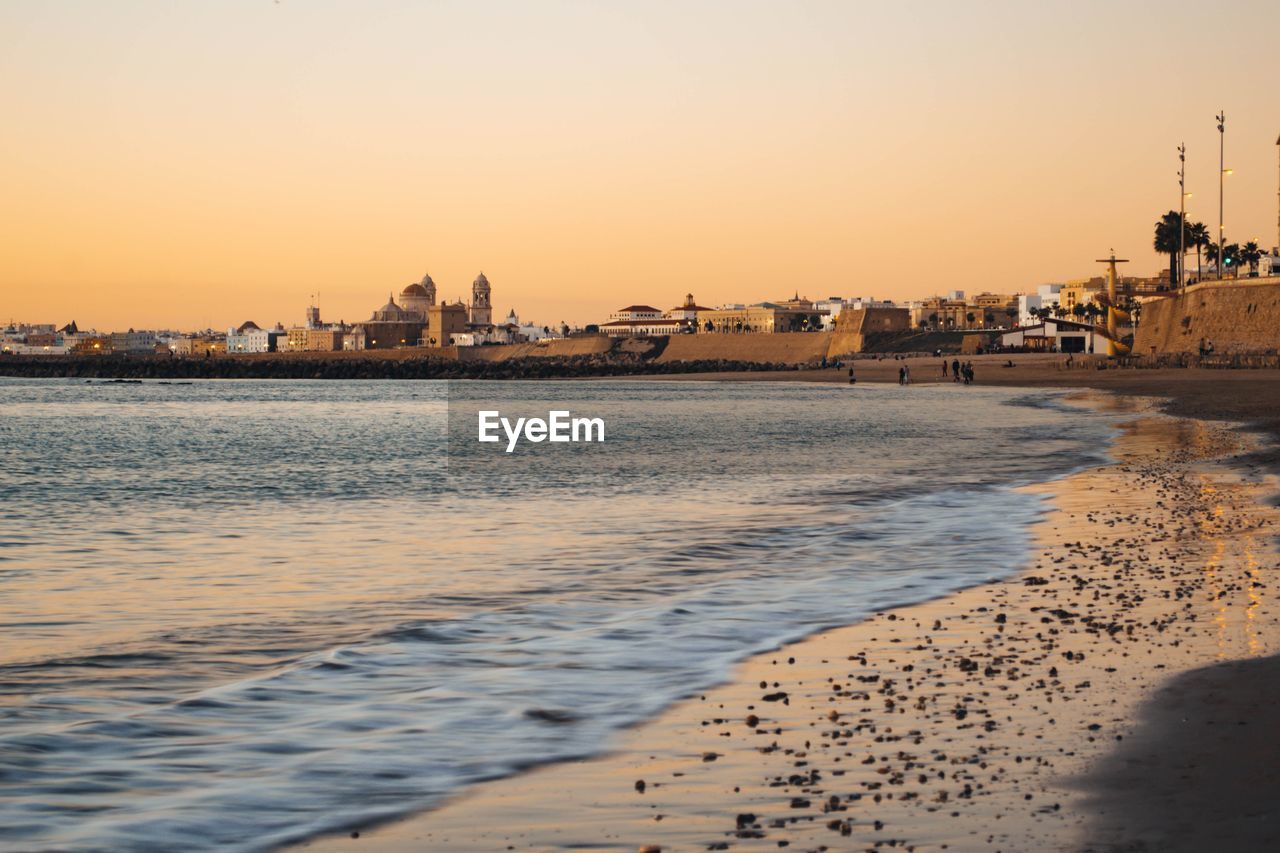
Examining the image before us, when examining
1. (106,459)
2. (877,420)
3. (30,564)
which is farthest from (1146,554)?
(877,420)

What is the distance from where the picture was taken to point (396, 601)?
1251cm

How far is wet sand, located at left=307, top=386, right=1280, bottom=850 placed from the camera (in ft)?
18.0

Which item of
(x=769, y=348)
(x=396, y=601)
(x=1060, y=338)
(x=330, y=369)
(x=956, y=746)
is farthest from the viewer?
(x=769, y=348)

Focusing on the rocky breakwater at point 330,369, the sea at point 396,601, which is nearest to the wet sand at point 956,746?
the sea at point 396,601

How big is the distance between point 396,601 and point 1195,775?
8.08 metres

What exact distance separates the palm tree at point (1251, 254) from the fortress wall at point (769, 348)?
63868mm

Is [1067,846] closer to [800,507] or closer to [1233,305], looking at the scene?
[800,507]

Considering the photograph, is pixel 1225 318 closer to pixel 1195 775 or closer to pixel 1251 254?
pixel 1251 254

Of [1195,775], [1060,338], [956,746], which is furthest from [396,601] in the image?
[1060,338]

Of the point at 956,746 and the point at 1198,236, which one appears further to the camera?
the point at 1198,236

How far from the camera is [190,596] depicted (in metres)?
12.9

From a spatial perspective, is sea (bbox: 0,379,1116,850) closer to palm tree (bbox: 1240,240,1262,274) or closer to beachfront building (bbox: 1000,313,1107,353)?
beachfront building (bbox: 1000,313,1107,353)

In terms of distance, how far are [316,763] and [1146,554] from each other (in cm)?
939

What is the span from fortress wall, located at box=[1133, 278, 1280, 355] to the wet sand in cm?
6634
